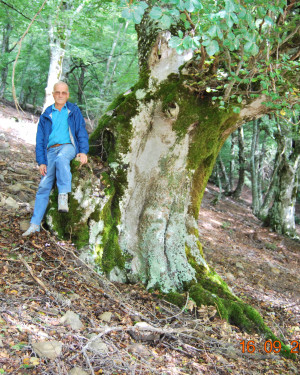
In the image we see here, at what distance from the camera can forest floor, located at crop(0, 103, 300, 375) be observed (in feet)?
8.07

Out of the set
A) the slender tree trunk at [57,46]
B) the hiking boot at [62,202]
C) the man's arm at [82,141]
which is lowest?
the hiking boot at [62,202]

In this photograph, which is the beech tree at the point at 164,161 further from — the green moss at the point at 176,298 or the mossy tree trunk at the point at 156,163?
the green moss at the point at 176,298

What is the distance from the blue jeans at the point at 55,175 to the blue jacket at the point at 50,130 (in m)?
0.10

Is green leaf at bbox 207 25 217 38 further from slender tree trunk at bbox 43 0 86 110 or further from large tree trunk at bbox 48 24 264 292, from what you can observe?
slender tree trunk at bbox 43 0 86 110

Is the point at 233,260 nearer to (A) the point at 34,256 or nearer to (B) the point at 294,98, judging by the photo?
(B) the point at 294,98

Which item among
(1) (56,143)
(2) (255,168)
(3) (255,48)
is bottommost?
(1) (56,143)

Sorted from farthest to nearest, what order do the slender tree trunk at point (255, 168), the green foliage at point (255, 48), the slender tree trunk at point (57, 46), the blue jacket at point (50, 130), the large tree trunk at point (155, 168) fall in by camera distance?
the slender tree trunk at point (255, 168), the slender tree trunk at point (57, 46), the large tree trunk at point (155, 168), the blue jacket at point (50, 130), the green foliage at point (255, 48)

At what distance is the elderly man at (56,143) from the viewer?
3.87 metres

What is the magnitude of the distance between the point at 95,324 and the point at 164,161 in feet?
7.97

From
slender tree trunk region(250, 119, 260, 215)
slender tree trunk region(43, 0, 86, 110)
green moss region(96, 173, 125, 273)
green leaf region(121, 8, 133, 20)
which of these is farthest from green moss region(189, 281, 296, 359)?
slender tree trunk region(250, 119, 260, 215)

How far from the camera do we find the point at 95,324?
2.96 metres

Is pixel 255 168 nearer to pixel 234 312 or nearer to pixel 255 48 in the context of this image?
pixel 234 312

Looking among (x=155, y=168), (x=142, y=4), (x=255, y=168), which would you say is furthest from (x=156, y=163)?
(x=255, y=168)

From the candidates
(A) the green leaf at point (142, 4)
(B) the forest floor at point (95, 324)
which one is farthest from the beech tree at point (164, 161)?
(A) the green leaf at point (142, 4)
